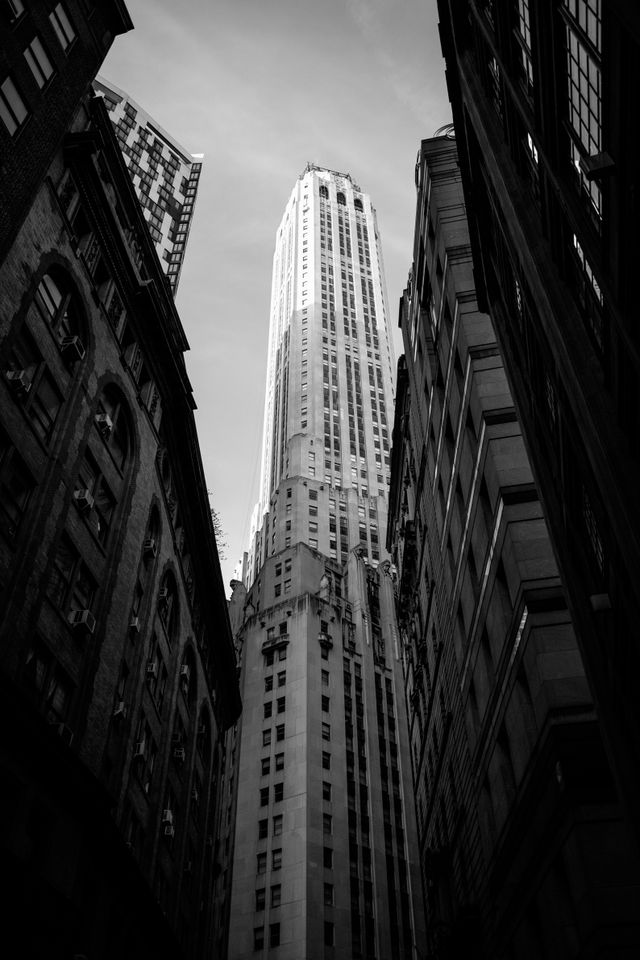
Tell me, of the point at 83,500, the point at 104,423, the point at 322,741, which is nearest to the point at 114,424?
the point at 104,423

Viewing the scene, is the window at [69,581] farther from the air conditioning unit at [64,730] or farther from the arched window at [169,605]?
the arched window at [169,605]

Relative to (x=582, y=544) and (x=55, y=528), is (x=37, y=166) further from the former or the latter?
(x=582, y=544)

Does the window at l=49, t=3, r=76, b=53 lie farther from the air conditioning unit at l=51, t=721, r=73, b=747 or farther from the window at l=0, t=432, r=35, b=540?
the air conditioning unit at l=51, t=721, r=73, b=747

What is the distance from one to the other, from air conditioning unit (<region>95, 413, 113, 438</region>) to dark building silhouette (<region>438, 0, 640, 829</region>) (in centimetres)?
1667

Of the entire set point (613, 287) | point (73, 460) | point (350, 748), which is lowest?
point (613, 287)

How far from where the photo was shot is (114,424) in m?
36.9

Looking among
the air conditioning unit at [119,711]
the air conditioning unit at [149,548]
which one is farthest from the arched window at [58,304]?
the air conditioning unit at [119,711]

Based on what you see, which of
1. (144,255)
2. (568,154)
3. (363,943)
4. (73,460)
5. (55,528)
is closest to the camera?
(568,154)

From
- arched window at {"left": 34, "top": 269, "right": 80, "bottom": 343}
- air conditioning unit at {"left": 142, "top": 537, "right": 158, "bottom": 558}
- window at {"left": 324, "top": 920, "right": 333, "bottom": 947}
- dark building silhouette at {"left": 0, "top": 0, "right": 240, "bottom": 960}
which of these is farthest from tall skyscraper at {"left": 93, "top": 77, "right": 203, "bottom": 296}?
window at {"left": 324, "top": 920, "right": 333, "bottom": 947}

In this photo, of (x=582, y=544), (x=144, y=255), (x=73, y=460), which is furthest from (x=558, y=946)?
(x=144, y=255)

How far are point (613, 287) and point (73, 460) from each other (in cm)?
2177

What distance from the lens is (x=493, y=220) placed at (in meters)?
29.3

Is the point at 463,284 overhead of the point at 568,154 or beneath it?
overhead

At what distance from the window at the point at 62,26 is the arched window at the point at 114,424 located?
13.9 meters
